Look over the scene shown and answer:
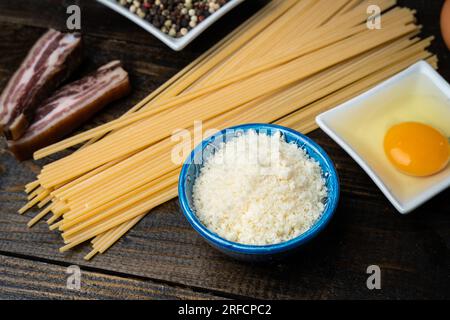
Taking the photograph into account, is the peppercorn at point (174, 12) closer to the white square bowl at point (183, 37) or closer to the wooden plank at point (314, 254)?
the white square bowl at point (183, 37)

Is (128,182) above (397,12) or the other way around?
the other way around

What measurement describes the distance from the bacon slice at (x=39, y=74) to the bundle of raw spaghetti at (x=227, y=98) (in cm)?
21

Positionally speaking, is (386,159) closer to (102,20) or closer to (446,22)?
(446,22)

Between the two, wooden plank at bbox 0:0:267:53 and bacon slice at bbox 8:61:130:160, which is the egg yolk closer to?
wooden plank at bbox 0:0:267:53

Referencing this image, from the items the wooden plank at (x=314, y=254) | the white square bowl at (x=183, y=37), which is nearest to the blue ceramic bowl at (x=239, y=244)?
the wooden plank at (x=314, y=254)

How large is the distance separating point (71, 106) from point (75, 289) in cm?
67

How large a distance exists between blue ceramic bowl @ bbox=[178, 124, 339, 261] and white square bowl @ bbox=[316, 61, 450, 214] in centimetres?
12

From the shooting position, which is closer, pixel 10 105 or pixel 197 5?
pixel 10 105

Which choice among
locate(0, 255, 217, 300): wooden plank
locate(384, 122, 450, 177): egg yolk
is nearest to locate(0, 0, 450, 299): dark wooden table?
locate(0, 255, 217, 300): wooden plank

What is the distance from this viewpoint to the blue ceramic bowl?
149 cm

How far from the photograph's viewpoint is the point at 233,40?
85.9 inches
